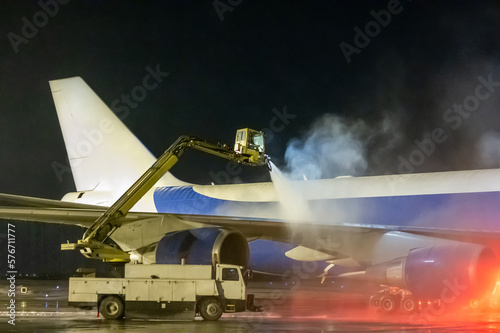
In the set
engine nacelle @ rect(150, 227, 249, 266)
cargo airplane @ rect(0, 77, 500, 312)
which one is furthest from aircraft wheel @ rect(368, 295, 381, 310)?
engine nacelle @ rect(150, 227, 249, 266)

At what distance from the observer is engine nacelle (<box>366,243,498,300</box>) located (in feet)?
52.1

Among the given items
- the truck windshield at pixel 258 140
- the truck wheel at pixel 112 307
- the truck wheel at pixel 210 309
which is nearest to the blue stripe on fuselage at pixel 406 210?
the truck windshield at pixel 258 140

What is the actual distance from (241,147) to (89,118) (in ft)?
34.7

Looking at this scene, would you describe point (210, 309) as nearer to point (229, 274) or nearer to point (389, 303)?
point (229, 274)

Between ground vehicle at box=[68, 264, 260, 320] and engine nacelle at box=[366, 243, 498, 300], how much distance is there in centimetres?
412

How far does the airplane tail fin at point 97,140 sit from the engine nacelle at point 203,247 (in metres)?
8.81

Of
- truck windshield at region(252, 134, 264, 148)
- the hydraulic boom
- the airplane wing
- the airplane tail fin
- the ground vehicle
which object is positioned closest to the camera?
the ground vehicle

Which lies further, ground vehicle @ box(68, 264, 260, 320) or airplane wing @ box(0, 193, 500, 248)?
airplane wing @ box(0, 193, 500, 248)

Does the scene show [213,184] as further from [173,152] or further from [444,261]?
[444,261]

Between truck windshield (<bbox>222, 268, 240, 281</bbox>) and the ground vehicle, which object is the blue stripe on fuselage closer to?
truck windshield (<bbox>222, 268, 240, 281</bbox>)

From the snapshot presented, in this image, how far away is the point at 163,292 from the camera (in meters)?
15.3

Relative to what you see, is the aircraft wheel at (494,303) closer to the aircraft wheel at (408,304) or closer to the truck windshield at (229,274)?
the aircraft wheel at (408,304)

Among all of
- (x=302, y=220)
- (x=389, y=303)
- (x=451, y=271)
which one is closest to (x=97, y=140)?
(x=302, y=220)

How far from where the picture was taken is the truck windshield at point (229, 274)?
620 inches
